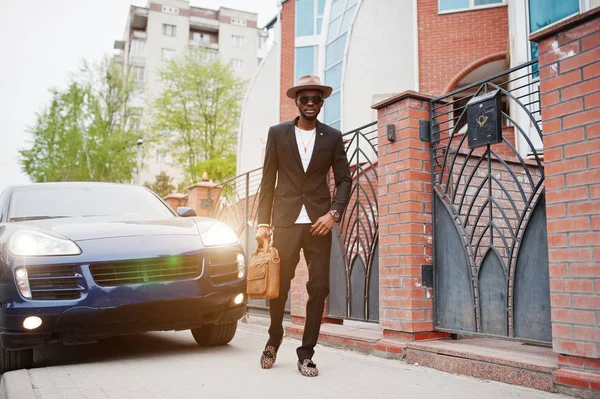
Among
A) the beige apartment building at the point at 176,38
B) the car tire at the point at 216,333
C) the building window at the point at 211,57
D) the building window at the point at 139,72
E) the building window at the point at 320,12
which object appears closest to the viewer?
the car tire at the point at 216,333

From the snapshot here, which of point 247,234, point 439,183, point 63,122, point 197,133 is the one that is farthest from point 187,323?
point 63,122

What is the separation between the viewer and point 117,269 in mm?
4043

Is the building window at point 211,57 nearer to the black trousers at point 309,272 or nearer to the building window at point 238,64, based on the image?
the building window at point 238,64

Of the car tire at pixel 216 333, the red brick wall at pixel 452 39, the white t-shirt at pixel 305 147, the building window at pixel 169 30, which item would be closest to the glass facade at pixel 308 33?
the red brick wall at pixel 452 39

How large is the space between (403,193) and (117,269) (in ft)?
7.60

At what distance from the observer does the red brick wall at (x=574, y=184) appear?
2932 mm

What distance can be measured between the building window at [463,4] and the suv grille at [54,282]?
1331 cm

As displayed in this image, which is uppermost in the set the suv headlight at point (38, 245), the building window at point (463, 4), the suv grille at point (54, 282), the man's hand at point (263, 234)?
the building window at point (463, 4)

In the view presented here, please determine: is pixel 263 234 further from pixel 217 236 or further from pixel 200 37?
pixel 200 37

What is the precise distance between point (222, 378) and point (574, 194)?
2.44 m

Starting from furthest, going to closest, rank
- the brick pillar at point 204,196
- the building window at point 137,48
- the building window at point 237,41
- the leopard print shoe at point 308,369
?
the building window at point 237,41, the building window at point 137,48, the brick pillar at point 204,196, the leopard print shoe at point 308,369

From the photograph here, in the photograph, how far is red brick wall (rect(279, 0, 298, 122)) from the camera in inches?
869

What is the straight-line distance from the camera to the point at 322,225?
378 cm

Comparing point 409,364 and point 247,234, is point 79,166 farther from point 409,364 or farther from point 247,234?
point 409,364
